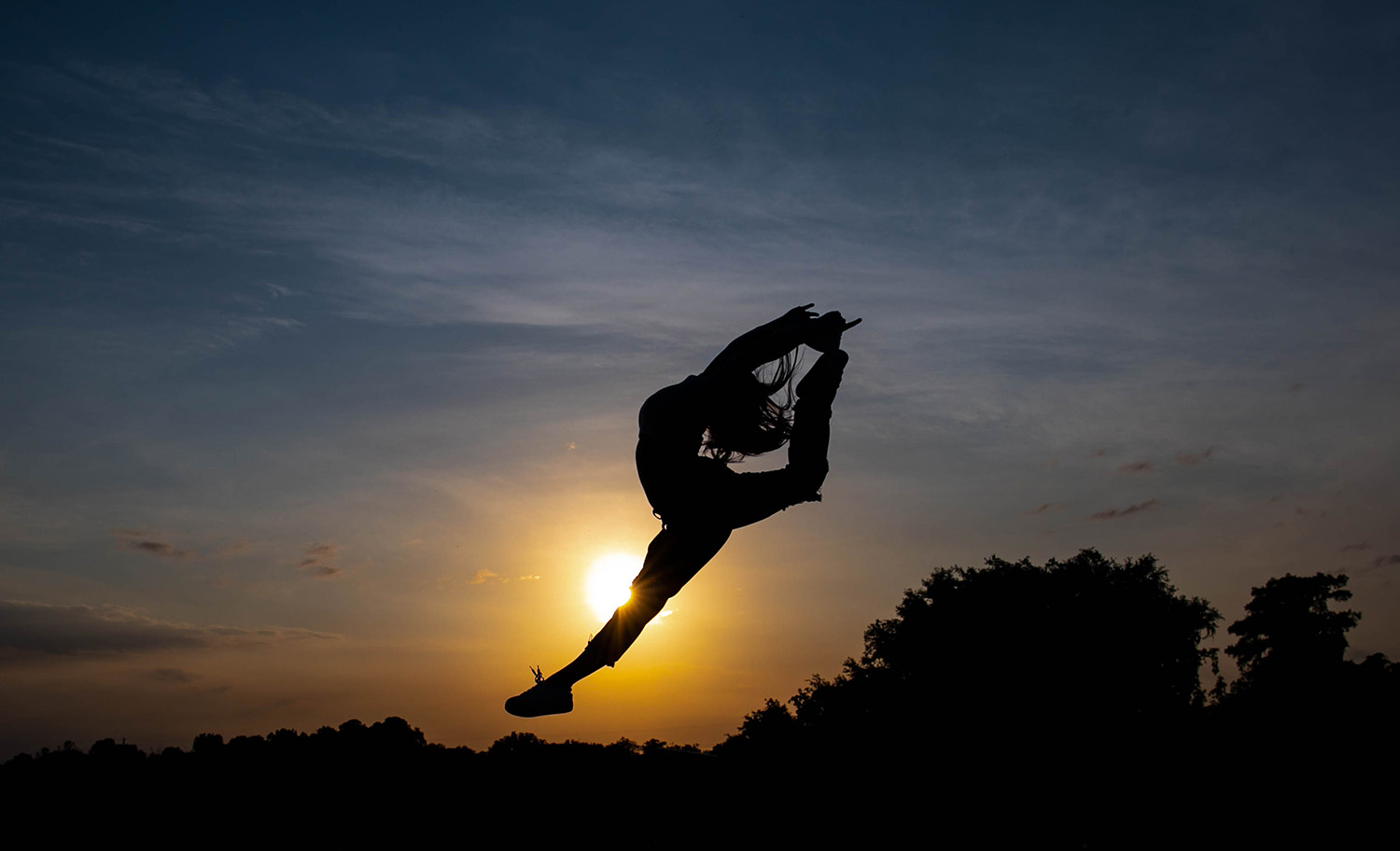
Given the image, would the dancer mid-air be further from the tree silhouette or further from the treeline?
the tree silhouette

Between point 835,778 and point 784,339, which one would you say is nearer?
point 784,339

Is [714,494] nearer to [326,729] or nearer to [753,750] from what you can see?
[753,750]

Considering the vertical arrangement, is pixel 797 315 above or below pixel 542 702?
above

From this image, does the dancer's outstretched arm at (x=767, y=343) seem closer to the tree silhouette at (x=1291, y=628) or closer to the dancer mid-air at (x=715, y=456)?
the dancer mid-air at (x=715, y=456)

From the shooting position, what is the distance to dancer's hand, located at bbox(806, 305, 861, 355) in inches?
225

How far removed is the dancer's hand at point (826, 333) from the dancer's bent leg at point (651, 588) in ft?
4.01

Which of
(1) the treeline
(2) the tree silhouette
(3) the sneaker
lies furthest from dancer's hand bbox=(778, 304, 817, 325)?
(2) the tree silhouette

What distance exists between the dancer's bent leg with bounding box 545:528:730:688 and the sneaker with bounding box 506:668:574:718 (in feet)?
0.20

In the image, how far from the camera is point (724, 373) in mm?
5652

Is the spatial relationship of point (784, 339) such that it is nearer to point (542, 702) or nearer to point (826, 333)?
point (826, 333)

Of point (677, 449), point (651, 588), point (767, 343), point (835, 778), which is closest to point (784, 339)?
point (767, 343)

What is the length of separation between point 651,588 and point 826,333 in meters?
1.82

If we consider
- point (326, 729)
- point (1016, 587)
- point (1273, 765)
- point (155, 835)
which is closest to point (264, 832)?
point (155, 835)

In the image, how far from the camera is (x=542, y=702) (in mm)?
5867
